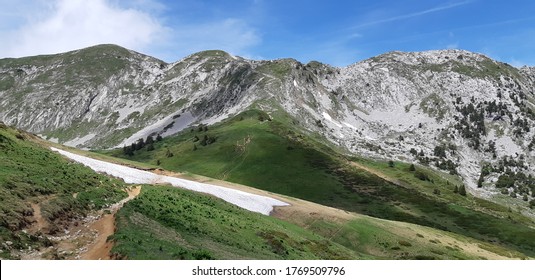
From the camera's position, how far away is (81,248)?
37.8m

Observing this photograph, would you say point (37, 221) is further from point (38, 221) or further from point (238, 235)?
point (238, 235)

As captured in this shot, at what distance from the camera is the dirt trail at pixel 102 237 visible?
3496 centimetres

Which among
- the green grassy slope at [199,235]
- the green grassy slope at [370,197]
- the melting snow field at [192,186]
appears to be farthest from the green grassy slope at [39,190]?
the green grassy slope at [370,197]

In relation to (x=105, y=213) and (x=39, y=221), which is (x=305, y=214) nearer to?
(x=105, y=213)

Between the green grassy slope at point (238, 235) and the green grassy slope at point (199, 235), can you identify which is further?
the green grassy slope at point (238, 235)

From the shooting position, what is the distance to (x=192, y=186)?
286 ft

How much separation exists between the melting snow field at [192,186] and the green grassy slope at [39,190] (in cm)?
1148

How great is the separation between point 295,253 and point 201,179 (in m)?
58.4

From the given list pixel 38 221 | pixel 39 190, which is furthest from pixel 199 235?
pixel 39 190

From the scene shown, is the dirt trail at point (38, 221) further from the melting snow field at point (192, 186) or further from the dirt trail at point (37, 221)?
the melting snow field at point (192, 186)

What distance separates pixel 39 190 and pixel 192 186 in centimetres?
4061

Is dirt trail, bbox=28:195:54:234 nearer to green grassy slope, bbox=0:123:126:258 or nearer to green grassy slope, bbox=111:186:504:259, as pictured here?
green grassy slope, bbox=0:123:126:258
